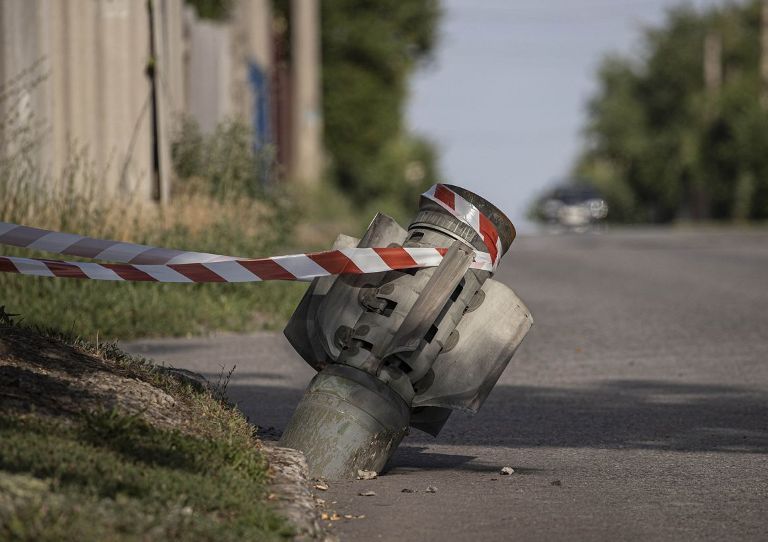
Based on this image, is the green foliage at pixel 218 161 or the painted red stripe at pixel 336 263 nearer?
the painted red stripe at pixel 336 263

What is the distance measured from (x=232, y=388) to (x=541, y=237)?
25.0 m

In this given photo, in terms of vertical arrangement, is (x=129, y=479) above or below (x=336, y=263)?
below

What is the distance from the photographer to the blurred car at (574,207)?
53.9 metres

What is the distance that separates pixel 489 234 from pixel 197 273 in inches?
51.1

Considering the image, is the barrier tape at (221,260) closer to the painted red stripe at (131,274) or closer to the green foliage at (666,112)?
the painted red stripe at (131,274)

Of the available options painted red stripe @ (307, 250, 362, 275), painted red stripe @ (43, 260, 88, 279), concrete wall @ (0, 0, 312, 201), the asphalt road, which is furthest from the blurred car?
painted red stripe @ (307, 250, 362, 275)

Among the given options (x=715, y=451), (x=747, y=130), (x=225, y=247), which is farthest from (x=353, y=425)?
(x=747, y=130)

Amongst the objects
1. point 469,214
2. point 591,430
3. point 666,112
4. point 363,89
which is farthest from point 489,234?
point 666,112

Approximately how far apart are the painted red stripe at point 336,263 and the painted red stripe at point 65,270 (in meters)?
1.15

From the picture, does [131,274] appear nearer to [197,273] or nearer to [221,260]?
[197,273]

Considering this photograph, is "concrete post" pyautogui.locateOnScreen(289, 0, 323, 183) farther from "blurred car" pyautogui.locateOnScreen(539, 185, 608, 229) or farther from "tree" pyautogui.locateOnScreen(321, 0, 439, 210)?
"blurred car" pyautogui.locateOnScreen(539, 185, 608, 229)

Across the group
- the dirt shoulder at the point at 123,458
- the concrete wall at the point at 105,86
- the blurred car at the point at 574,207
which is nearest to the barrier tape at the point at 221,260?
the dirt shoulder at the point at 123,458

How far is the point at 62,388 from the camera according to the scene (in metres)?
6.34

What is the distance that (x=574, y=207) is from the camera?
54.4 meters
